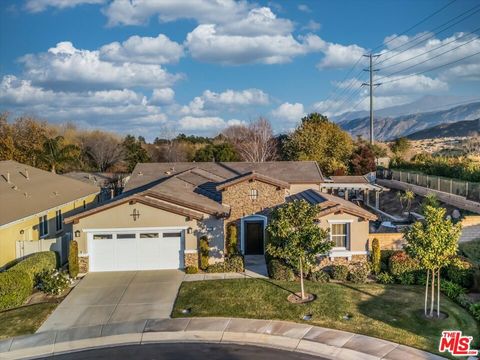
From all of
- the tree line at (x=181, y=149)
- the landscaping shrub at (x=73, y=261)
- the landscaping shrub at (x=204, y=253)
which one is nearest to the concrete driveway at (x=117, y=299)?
the landscaping shrub at (x=73, y=261)

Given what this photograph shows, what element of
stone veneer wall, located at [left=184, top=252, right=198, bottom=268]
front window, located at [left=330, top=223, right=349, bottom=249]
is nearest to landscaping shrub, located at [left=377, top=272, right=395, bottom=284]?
front window, located at [left=330, top=223, right=349, bottom=249]

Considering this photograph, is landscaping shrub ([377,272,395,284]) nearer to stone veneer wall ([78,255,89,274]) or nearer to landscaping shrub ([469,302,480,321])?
landscaping shrub ([469,302,480,321])

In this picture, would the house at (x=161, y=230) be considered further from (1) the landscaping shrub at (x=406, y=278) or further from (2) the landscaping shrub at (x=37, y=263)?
(1) the landscaping shrub at (x=406, y=278)

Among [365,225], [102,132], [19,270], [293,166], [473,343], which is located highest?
[102,132]

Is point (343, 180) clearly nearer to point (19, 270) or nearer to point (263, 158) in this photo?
point (263, 158)

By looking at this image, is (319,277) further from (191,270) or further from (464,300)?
(191,270)

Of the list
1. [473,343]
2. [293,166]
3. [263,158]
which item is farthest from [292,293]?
[263,158]
